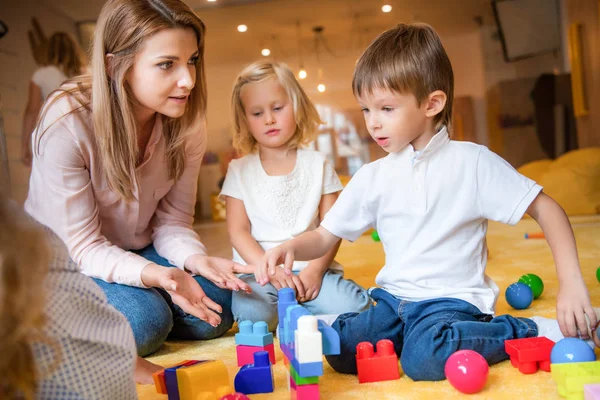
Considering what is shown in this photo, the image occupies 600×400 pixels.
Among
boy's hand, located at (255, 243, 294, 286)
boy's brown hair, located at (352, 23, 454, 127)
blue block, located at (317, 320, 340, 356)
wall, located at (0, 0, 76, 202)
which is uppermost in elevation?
wall, located at (0, 0, 76, 202)

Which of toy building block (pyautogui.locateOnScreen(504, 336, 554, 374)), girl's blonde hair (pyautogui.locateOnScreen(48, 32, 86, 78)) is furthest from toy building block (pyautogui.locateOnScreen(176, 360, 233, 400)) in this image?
girl's blonde hair (pyautogui.locateOnScreen(48, 32, 86, 78))

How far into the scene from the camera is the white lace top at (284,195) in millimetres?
1497

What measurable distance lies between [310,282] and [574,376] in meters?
0.65

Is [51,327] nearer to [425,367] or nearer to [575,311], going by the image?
[425,367]

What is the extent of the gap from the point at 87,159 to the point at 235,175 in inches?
15.5

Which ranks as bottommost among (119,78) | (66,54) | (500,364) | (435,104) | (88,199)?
(500,364)

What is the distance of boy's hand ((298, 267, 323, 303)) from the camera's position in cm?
136

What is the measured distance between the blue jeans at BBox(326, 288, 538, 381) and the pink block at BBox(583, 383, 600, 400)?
0.72 ft

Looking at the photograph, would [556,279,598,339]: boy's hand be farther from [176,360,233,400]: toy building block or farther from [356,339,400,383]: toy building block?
[176,360,233,400]: toy building block

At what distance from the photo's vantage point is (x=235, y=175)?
1560mm

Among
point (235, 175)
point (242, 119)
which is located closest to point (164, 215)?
point (235, 175)

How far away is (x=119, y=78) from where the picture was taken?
1.25 m

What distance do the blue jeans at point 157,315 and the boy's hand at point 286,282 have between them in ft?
0.59

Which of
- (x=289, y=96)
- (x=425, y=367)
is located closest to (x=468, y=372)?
(x=425, y=367)
